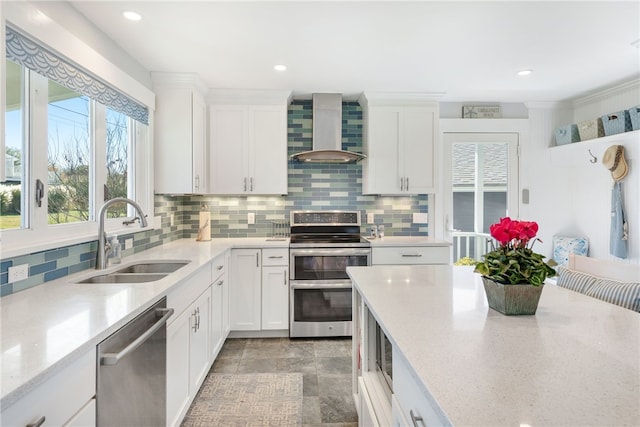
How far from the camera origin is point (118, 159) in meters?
2.58

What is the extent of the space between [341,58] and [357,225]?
1765 millimetres

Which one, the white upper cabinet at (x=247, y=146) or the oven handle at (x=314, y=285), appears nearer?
the oven handle at (x=314, y=285)

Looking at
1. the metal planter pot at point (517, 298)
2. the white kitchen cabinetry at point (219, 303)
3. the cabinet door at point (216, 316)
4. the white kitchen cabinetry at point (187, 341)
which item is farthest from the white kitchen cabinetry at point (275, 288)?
the metal planter pot at point (517, 298)

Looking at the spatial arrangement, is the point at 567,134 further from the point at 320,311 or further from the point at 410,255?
the point at 320,311

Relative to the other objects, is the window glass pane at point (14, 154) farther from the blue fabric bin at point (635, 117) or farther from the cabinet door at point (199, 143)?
the blue fabric bin at point (635, 117)

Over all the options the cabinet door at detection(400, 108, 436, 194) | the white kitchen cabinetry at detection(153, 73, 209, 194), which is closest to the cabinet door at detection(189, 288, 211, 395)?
the white kitchen cabinetry at detection(153, 73, 209, 194)

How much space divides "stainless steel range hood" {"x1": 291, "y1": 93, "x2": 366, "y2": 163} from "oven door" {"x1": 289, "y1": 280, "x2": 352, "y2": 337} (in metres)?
1.26

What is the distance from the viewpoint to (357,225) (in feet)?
12.6

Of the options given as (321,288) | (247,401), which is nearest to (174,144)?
(321,288)

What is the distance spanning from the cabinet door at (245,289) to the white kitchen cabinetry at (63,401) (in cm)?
216

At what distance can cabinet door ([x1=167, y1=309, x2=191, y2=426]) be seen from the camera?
5.65 feet

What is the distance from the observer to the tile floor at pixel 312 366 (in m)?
2.15

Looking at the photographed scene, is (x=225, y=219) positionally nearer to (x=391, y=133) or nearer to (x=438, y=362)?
(x=391, y=133)

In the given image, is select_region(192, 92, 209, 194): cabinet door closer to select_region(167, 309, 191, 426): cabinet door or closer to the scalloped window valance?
the scalloped window valance
